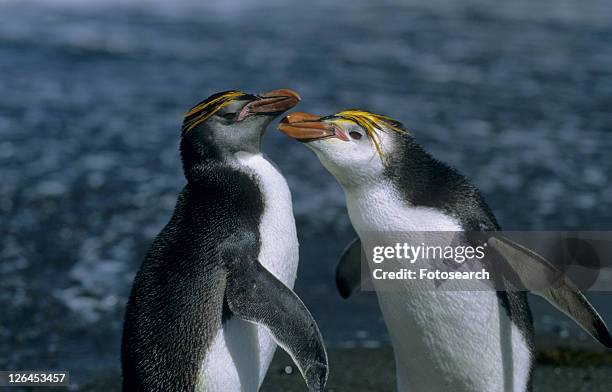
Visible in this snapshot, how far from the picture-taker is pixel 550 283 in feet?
14.6

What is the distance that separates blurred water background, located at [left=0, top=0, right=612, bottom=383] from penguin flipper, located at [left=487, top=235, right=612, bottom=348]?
173 cm

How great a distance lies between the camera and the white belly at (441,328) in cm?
439

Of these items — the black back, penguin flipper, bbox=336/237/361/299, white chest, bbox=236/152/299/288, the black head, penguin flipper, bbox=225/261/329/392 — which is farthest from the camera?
penguin flipper, bbox=336/237/361/299

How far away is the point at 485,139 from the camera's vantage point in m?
11.1

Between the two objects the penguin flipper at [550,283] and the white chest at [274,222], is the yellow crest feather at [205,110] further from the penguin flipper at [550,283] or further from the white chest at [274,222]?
the penguin flipper at [550,283]

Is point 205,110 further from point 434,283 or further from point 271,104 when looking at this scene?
point 434,283

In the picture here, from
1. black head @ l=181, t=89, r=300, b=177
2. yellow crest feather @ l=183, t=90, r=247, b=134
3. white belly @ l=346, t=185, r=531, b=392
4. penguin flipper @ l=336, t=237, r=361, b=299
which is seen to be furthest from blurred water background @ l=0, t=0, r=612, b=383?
yellow crest feather @ l=183, t=90, r=247, b=134

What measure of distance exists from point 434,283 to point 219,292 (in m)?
0.92

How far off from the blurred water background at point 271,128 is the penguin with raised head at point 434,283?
166cm

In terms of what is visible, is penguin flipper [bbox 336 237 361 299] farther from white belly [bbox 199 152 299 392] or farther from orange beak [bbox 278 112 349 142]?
orange beak [bbox 278 112 349 142]

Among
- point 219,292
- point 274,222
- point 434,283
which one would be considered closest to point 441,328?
point 434,283

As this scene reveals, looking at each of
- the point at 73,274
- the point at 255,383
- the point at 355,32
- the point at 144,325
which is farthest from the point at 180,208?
the point at 355,32

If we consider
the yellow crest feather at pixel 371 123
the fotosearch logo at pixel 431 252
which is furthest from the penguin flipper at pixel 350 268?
the yellow crest feather at pixel 371 123

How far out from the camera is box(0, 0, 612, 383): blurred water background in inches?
288
